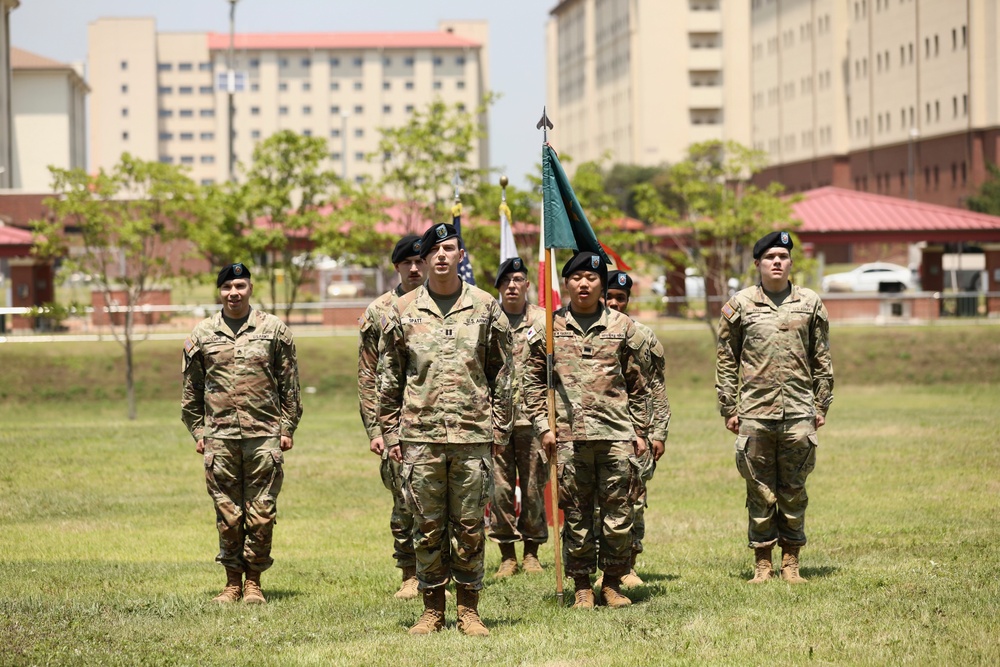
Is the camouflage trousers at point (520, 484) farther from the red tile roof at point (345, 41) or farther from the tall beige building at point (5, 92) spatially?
the red tile roof at point (345, 41)

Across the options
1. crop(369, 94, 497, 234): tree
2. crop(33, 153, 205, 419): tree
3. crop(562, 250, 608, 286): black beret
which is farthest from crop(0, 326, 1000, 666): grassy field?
crop(369, 94, 497, 234): tree

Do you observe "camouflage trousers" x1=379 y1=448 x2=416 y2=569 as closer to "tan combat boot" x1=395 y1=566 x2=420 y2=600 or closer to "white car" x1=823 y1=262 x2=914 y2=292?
"tan combat boot" x1=395 y1=566 x2=420 y2=600

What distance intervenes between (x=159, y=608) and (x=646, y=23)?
107708mm

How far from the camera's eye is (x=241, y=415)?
10.1 metres

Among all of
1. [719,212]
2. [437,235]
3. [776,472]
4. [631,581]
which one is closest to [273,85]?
[719,212]

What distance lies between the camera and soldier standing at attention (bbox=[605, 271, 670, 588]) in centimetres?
1026

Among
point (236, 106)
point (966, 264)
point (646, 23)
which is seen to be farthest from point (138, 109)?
point (966, 264)

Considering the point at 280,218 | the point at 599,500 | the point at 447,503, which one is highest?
the point at 280,218

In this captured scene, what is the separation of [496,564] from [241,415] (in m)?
3.21

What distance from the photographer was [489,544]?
14000 mm

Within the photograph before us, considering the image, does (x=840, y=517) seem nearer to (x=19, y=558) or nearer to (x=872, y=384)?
(x=19, y=558)

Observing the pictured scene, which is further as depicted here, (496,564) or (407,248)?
A: (496,564)

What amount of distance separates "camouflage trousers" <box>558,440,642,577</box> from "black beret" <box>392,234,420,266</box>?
1833 millimetres

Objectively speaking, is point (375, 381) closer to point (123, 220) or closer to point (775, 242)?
point (775, 242)
